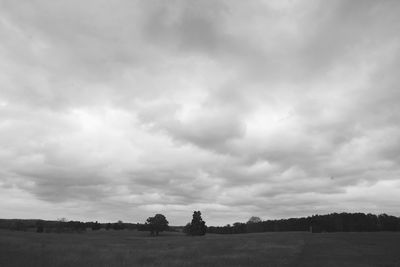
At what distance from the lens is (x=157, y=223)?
15362 centimetres

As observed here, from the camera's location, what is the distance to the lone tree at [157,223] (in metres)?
154

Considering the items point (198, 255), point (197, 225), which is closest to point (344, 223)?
point (197, 225)

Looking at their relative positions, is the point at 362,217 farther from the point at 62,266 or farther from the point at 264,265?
the point at 62,266

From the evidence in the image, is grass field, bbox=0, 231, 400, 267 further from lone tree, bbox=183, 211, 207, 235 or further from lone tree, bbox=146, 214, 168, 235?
lone tree, bbox=146, 214, 168, 235

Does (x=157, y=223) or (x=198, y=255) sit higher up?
(x=157, y=223)

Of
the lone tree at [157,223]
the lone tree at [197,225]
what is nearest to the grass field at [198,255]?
the lone tree at [197,225]

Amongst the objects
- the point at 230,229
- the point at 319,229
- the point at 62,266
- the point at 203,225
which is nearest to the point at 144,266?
the point at 62,266

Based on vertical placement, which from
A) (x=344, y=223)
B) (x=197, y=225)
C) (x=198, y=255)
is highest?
(x=344, y=223)

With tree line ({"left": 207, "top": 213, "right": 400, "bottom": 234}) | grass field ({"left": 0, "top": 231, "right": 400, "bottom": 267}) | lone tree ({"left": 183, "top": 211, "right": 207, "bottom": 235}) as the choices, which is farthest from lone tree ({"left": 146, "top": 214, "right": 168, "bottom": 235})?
grass field ({"left": 0, "top": 231, "right": 400, "bottom": 267})

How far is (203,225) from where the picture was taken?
136 meters

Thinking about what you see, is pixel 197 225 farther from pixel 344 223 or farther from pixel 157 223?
pixel 344 223

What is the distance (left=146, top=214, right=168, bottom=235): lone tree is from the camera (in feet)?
504

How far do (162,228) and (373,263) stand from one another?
122 meters

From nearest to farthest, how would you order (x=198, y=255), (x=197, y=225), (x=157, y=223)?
(x=198, y=255) → (x=197, y=225) → (x=157, y=223)
